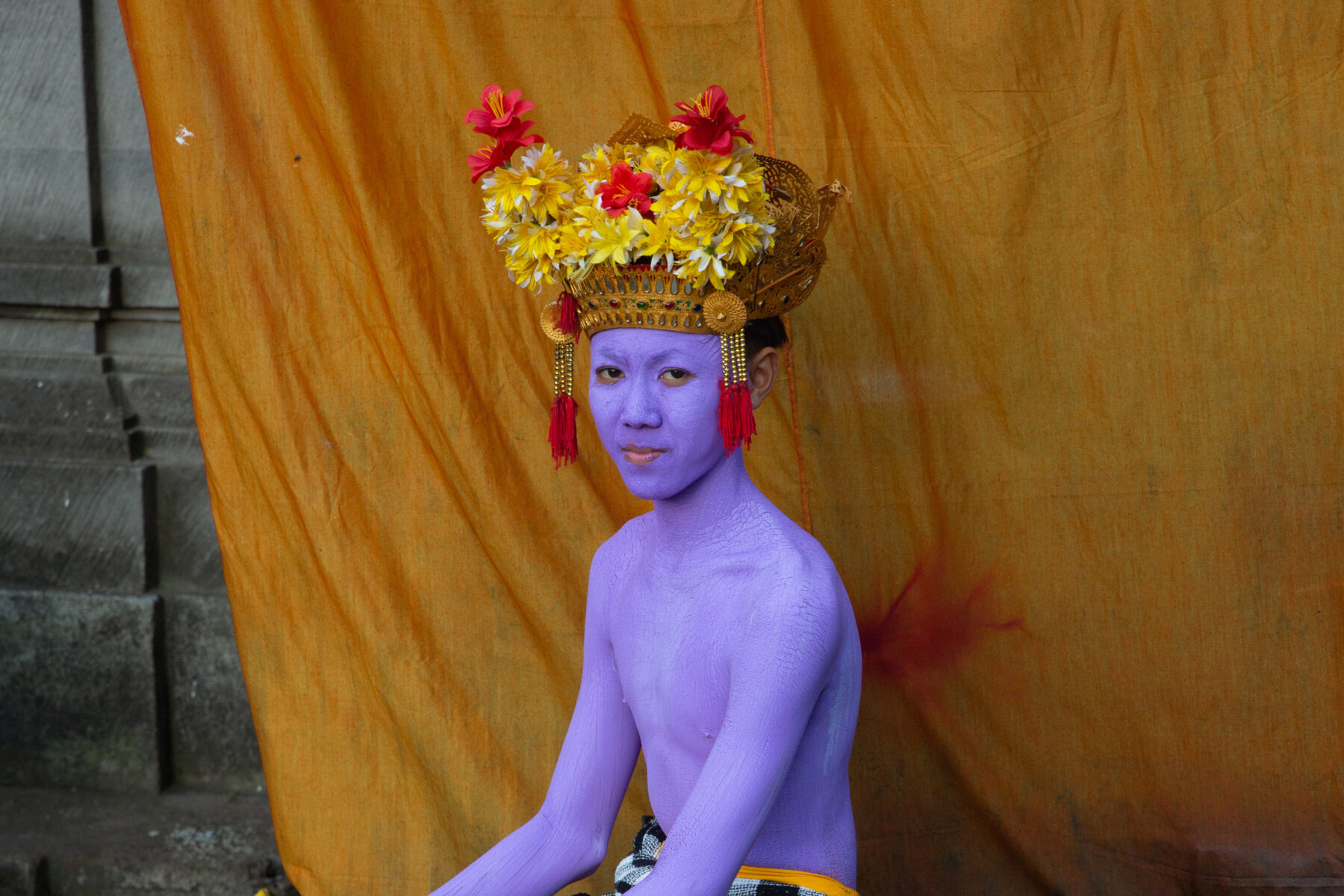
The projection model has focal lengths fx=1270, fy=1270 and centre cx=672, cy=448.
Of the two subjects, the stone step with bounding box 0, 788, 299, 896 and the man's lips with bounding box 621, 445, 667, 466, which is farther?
the stone step with bounding box 0, 788, 299, 896

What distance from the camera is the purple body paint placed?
1.65m

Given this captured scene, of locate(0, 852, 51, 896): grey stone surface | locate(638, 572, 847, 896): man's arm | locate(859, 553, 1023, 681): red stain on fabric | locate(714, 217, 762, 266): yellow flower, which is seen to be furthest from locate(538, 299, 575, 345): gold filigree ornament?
locate(0, 852, 51, 896): grey stone surface

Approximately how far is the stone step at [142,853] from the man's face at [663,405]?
6.36 feet

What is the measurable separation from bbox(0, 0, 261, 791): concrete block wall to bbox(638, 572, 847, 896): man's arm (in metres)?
2.08

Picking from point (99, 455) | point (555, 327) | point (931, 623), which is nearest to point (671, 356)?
point (555, 327)

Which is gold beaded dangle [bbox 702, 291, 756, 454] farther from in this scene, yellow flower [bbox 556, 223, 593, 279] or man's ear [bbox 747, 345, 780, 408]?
yellow flower [bbox 556, 223, 593, 279]

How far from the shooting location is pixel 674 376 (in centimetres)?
178

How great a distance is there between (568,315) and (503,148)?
26 centimetres

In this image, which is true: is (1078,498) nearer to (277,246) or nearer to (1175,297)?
(1175,297)

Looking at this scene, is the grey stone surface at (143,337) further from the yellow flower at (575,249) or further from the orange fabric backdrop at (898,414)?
the yellow flower at (575,249)

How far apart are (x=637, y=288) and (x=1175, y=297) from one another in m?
1.22

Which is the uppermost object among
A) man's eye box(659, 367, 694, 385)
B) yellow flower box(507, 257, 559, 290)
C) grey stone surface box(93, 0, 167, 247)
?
grey stone surface box(93, 0, 167, 247)

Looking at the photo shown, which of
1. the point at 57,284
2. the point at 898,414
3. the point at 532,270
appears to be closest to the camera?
the point at 532,270

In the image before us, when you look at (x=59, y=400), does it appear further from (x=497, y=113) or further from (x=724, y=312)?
(x=724, y=312)
